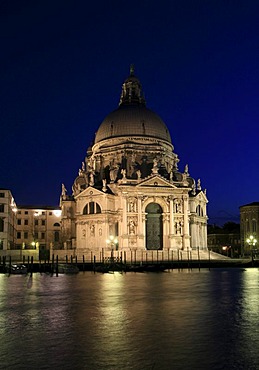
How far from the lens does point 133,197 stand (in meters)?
66.5

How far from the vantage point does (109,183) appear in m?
70.3

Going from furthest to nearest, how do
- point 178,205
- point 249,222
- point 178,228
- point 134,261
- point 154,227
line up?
point 249,222 < point 178,205 < point 154,227 < point 178,228 < point 134,261

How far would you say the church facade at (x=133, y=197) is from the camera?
217 ft

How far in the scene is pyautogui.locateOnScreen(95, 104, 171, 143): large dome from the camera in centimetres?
7562

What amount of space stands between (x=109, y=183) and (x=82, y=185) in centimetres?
579

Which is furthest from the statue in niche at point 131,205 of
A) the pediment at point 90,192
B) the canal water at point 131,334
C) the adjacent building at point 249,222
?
the canal water at point 131,334

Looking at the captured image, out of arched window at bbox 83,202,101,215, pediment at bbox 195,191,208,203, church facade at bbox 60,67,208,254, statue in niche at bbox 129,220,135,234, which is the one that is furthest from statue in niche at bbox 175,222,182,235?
arched window at bbox 83,202,101,215

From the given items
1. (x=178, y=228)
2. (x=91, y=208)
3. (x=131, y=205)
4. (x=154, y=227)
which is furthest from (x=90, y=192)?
(x=178, y=228)

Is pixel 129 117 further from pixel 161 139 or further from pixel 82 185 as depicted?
pixel 82 185

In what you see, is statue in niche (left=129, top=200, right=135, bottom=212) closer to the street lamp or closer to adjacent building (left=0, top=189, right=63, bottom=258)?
the street lamp

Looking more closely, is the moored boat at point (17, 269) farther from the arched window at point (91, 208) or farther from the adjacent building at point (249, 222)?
the adjacent building at point (249, 222)

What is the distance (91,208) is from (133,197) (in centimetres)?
598

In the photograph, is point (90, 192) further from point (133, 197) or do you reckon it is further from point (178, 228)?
point (178, 228)

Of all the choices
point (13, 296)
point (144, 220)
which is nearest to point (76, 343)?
point (13, 296)
